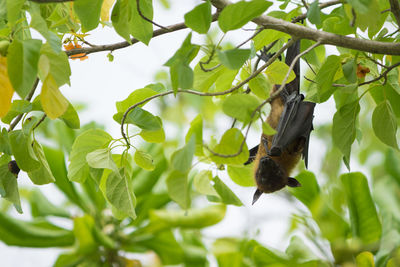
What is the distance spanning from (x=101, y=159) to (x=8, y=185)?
0.34 m

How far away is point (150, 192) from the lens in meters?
3.22

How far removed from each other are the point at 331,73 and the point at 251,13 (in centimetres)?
46

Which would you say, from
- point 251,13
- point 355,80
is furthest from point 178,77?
point 355,80

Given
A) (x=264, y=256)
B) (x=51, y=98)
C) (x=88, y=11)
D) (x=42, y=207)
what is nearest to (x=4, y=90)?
(x=51, y=98)

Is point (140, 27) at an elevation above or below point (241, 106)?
above

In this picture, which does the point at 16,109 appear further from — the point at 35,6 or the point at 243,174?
the point at 243,174

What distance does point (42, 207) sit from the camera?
3.29 metres

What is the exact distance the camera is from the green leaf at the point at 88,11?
1.38m

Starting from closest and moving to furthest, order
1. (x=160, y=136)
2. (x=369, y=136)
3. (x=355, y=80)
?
(x=355, y=80)
(x=160, y=136)
(x=369, y=136)

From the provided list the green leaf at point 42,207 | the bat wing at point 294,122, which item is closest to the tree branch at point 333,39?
the bat wing at point 294,122

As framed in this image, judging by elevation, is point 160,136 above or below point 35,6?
below

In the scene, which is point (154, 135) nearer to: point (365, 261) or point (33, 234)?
point (365, 261)

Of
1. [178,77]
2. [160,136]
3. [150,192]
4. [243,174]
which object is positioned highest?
[178,77]

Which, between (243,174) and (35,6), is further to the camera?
(243,174)
